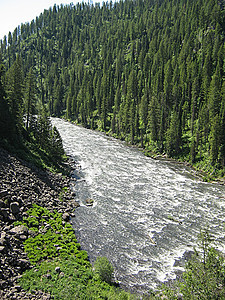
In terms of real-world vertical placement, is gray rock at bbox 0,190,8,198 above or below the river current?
above

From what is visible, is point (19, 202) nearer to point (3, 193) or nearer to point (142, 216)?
point (3, 193)

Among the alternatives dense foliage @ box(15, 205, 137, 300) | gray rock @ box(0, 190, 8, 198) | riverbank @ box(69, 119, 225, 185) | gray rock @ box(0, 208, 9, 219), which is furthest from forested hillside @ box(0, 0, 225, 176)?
dense foliage @ box(15, 205, 137, 300)

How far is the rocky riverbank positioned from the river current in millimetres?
3712

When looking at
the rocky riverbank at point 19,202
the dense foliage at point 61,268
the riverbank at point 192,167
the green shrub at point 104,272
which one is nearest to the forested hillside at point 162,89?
the riverbank at point 192,167

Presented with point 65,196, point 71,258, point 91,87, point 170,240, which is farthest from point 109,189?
point 91,87

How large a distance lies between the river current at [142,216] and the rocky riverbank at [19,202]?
3.71 meters

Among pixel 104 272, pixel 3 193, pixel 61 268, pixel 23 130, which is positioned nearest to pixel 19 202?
pixel 3 193

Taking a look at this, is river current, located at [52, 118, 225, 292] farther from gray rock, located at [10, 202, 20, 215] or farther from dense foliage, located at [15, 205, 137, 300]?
gray rock, located at [10, 202, 20, 215]

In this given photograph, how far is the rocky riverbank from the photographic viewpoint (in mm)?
18297

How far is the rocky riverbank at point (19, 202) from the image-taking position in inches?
720

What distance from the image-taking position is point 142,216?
35719 mm

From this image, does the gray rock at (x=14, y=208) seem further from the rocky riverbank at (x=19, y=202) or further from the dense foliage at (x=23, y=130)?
the dense foliage at (x=23, y=130)

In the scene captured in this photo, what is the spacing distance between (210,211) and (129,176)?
20.3 meters

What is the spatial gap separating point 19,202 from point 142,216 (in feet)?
59.4
